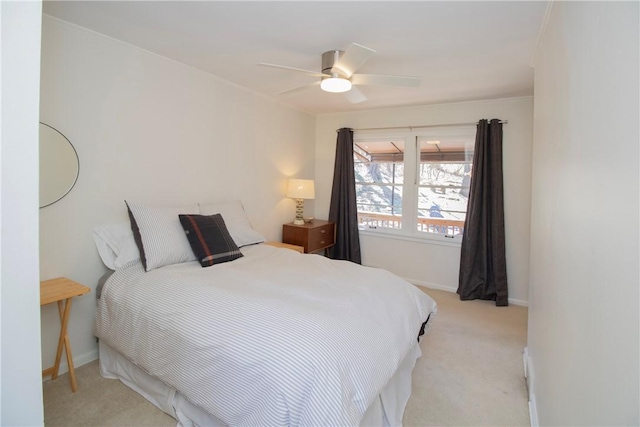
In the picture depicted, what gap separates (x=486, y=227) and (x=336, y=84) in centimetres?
252

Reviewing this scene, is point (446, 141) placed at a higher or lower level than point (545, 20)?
lower

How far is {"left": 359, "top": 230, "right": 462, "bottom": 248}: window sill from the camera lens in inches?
158

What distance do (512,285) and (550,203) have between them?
101 inches

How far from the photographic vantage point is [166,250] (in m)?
2.38

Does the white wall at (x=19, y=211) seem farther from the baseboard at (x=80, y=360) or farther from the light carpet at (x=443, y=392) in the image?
the baseboard at (x=80, y=360)

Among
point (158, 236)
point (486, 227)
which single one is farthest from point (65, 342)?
point (486, 227)

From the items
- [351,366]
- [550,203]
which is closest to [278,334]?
[351,366]

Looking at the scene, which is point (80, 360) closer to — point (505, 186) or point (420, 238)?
point (420, 238)

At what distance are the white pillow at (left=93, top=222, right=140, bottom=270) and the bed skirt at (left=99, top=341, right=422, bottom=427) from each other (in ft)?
1.94

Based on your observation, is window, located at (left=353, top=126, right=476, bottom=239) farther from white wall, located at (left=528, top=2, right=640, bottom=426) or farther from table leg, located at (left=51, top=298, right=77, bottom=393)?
table leg, located at (left=51, top=298, right=77, bottom=393)

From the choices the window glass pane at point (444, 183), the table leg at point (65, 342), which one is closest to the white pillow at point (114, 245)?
the table leg at point (65, 342)

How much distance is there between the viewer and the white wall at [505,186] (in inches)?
140

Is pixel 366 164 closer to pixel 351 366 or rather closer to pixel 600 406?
pixel 351 366

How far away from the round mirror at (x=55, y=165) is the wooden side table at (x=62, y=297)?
20.7 inches
